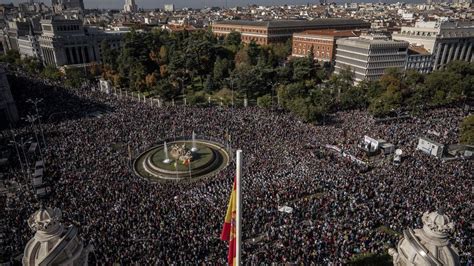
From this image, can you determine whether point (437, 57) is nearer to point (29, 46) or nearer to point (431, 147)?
point (431, 147)

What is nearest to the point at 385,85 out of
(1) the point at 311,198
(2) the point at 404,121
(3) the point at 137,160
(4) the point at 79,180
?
(2) the point at 404,121

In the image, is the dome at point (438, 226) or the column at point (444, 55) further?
the column at point (444, 55)

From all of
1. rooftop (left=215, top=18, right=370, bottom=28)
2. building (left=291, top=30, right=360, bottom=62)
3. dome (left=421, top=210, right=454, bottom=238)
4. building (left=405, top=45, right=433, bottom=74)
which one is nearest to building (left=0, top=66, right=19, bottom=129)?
dome (left=421, top=210, right=454, bottom=238)

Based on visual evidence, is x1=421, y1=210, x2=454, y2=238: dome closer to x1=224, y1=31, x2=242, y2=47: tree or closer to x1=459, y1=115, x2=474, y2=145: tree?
x1=459, y1=115, x2=474, y2=145: tree

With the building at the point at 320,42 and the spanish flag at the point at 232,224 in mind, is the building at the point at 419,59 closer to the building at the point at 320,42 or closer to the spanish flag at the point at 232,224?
the building at the point at 320,42

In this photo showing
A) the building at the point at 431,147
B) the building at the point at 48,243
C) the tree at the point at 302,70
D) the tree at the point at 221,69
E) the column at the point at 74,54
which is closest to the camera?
the building at the point at 48,243

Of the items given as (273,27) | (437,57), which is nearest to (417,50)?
(437,57)

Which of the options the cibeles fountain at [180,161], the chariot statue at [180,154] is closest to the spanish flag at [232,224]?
the cibeles fountain at [180,161]

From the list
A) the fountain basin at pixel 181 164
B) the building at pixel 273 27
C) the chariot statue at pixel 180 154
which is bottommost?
the fountain basin at pixel 181 164
